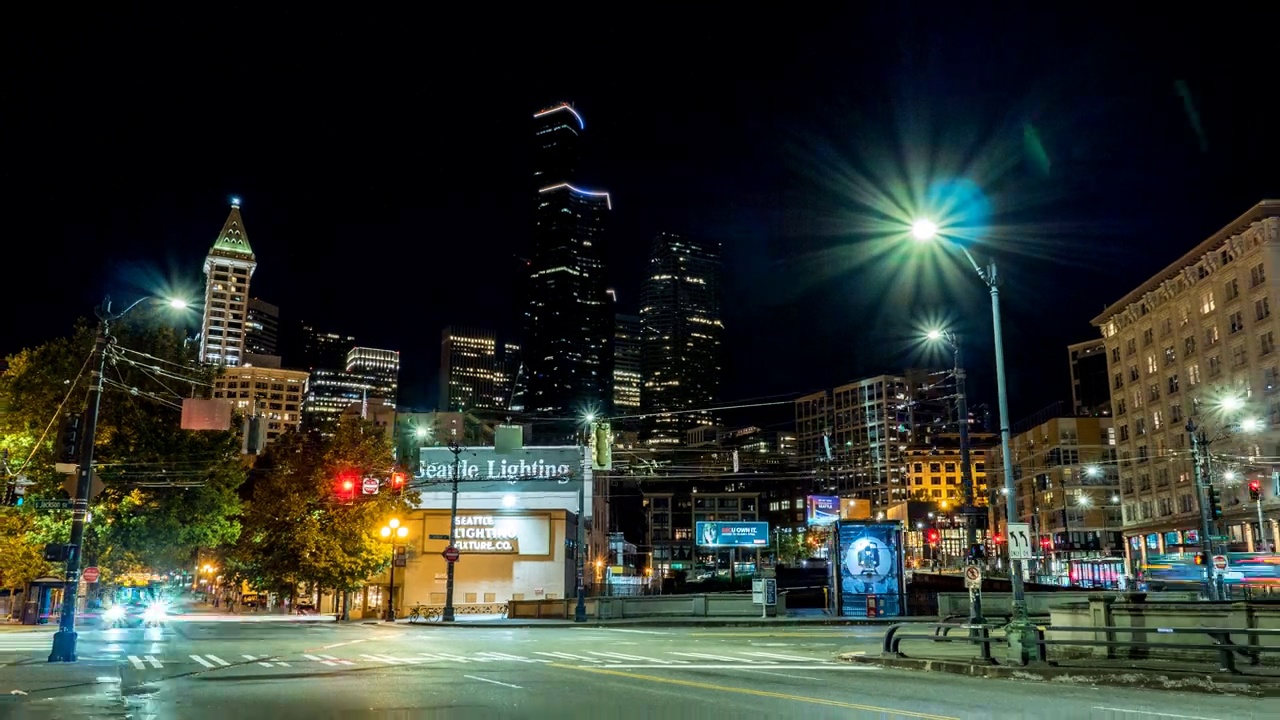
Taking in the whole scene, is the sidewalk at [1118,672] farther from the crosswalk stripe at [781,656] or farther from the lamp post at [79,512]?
the lamp post at [79,512]

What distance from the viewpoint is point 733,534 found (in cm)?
6481

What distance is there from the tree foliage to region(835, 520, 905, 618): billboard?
24639mm

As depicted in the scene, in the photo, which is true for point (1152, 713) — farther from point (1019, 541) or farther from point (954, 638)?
point (954, 638)

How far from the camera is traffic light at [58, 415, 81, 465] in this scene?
82.6 ft

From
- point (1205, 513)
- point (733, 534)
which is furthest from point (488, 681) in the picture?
point (733, 534)

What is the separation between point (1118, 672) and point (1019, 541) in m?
3.20

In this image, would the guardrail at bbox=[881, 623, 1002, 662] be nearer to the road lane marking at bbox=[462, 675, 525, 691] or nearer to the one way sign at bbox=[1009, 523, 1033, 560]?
the one way sign at bbox=[1009, 523, 1033, 560]

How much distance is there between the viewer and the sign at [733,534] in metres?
64.4

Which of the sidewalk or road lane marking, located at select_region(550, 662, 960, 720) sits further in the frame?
the sidewalk

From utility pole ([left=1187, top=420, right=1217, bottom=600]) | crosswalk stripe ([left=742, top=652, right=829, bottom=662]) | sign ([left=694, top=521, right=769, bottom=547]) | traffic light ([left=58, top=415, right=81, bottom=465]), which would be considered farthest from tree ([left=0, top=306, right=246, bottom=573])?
utility pole ([left=1187, top=420, right=1217, bottom=600])

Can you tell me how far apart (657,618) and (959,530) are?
140132mm

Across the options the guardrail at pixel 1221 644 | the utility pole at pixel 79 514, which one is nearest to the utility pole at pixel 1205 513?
the guardrail at pixel 1221 644

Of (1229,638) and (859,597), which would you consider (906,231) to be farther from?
(859,597)

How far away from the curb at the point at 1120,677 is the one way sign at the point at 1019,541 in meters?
2.30
